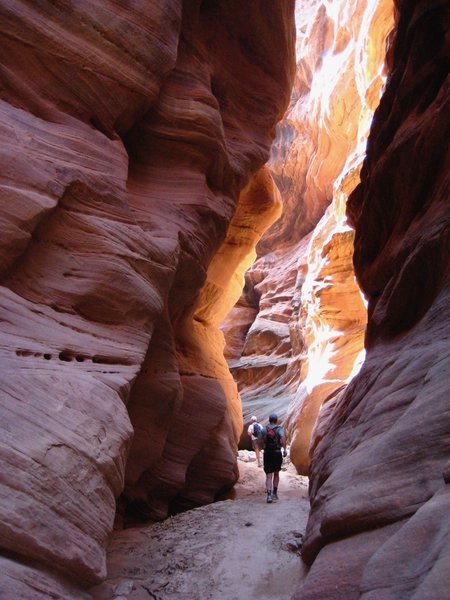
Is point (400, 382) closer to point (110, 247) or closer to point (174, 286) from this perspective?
point (110, 247)

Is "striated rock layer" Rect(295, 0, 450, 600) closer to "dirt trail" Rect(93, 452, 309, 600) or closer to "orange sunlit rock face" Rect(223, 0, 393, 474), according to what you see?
"dirt trail" Rect(93, 452, 309, 600)

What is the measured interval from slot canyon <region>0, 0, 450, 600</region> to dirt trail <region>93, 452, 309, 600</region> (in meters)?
0.33

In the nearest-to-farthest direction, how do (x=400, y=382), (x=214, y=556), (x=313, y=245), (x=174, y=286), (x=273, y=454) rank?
(x=400, y=382)
(x=214, y=556)
(x=273, y=454)
(x=174, y=286)
(x=313, y=245)

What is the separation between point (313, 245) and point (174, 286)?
559 inches

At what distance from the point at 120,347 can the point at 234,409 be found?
330 inches

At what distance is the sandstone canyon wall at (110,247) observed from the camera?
3.88 metres

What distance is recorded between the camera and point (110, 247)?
5.97 m

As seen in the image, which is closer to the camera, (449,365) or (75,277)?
(449,365)

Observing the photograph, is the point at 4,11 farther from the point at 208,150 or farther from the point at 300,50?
the point at 300,50

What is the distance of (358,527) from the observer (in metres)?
3.36

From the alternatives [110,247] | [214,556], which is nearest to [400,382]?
[214,556]

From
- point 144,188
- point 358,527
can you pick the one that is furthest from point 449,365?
point 144,188

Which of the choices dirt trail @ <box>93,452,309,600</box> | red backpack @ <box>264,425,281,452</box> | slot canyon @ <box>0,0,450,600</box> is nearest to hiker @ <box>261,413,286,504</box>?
red backpack @ <box>264,425,281,452</box>

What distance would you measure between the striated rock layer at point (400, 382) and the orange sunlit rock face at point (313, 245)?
8.43 meters
